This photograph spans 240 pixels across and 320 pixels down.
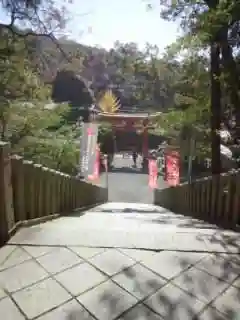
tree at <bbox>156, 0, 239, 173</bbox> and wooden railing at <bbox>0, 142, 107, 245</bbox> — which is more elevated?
tree at <bbox>156, 0, 239, 173</bbox>

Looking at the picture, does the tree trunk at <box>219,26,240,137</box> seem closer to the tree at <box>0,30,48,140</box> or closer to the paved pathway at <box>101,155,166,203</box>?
the tree at <box>0,30,48,140</box>

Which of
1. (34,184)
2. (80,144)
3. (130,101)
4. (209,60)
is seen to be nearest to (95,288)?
(34,184)

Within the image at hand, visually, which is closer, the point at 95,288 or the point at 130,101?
the point at 95,288

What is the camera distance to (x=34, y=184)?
121 inches

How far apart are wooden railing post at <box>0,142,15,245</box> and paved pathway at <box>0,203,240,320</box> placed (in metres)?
0.11

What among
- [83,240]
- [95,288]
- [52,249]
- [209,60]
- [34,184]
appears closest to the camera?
[95,288]

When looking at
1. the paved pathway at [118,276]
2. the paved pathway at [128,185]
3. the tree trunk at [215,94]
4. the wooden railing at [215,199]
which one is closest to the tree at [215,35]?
the tree trunk at [215,94]

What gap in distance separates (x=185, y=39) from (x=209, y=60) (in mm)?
1085

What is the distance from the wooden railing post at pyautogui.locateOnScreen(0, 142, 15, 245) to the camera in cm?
236

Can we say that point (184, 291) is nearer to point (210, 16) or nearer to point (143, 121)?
point (210, 16)

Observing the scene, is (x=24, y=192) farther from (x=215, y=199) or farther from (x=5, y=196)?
(x=215, y=199)

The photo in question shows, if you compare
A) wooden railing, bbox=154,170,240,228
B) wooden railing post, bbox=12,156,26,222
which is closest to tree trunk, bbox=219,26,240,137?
wooden railing, bbox=154,170,240,228

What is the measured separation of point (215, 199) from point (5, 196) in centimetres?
296

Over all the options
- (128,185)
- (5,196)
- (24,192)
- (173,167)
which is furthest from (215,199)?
(128,185)
